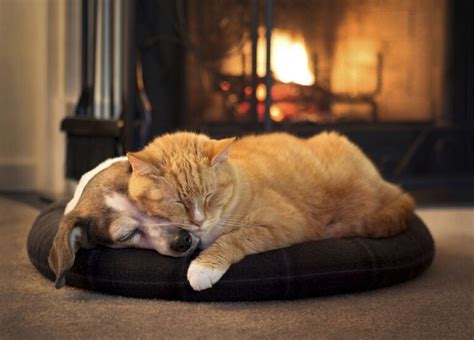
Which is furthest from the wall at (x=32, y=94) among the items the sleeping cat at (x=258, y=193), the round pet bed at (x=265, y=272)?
the round pet bed at (x=265, y=272)

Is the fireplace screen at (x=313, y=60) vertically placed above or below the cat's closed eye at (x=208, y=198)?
above

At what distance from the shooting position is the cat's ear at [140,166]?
1.52 metres

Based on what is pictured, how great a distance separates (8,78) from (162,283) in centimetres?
230

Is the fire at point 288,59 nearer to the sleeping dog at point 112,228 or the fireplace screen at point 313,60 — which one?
the fireplace screen at point 313,60

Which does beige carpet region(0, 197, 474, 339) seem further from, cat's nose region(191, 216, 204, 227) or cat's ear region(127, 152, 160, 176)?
cat's ear region(127, 152, 160, 176)

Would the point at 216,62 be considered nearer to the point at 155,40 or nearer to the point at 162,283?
the point at 155,40

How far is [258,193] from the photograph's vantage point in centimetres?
175

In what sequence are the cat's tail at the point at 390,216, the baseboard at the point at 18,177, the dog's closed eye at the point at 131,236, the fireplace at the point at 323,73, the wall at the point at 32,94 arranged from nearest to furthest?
1. the dog's closed eye at the point at 131,236
2. the cat's tail at the point at 390,216
3. the fireplace at the point at 323,73
4. the wall at the point at 32,94
5. the baseboard at the point at 18,177

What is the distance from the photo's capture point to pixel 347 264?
5.55ft

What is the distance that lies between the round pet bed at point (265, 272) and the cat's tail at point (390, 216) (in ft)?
0.14

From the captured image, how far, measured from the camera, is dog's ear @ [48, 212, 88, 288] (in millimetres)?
1605

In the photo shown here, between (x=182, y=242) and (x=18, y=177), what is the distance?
2300mm

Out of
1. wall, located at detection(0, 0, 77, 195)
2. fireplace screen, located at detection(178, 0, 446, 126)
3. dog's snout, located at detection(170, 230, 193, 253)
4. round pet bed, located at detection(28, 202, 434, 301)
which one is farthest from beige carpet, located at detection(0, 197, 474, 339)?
wall, located at detection(0, 0, 77, 195)

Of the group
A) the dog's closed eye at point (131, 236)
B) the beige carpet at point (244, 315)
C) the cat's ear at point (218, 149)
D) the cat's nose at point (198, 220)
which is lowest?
the beige carpet at point (244, 315)
